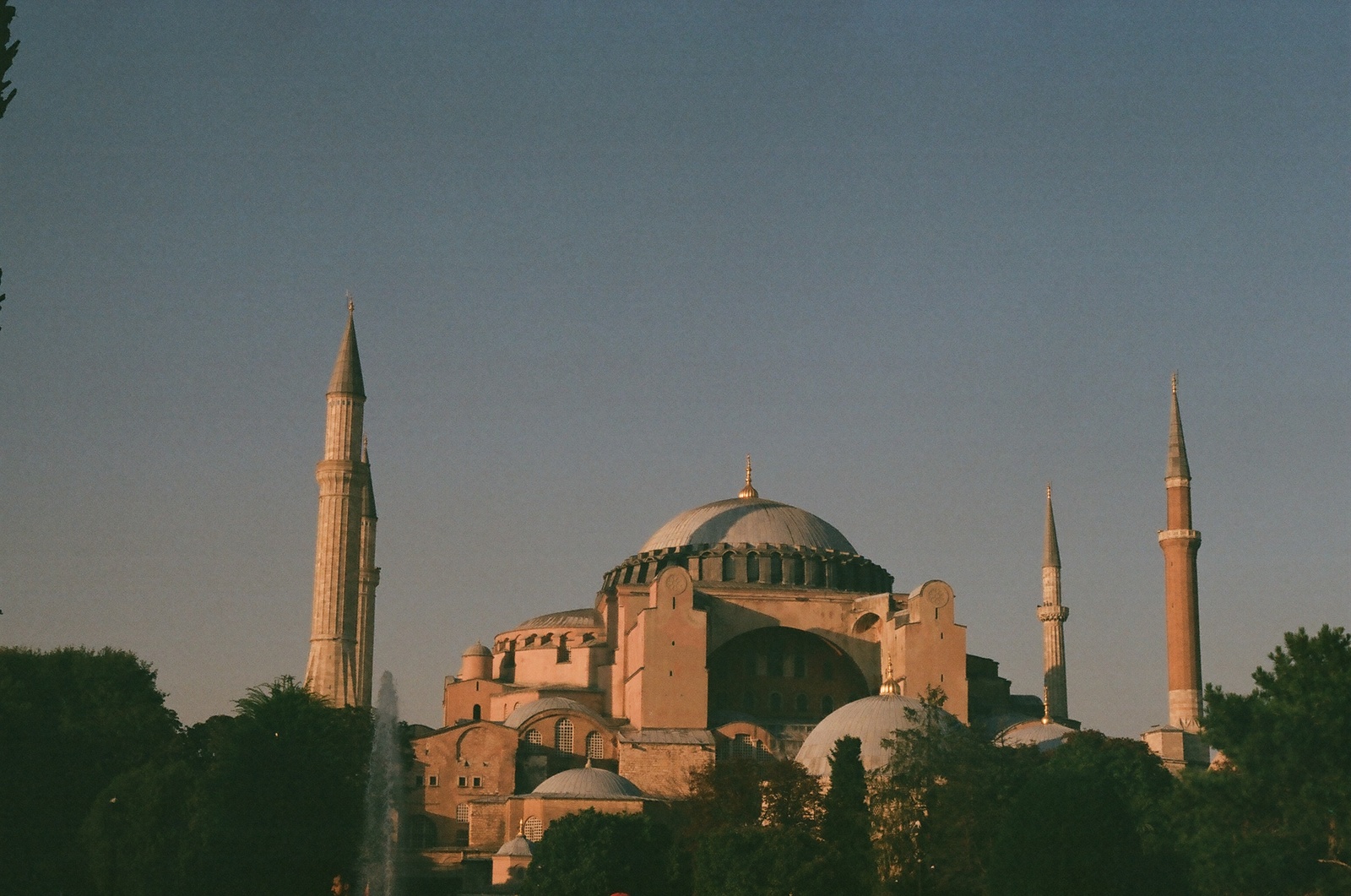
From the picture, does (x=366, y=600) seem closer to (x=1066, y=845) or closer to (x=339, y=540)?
(x=339, y=540)

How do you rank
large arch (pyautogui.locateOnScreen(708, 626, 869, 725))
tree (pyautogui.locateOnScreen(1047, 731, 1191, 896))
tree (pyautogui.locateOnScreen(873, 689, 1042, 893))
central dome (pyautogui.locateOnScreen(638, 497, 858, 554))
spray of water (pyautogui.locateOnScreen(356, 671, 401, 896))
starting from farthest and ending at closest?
central dome (pyautogui.locateOnScreen(638, 497, 858, 554)), large arch (pyautogui.locateOnScreen(708, 626, 869, 725)), spray of water (pyautogui.locateOnScreen(356, 671, 401, 896)), tree (pyautogui.locateOnScreen(873, 689, 1042, 893)), tree (pyautogui.locateOnScreen(1047, 731, 1191, 896))

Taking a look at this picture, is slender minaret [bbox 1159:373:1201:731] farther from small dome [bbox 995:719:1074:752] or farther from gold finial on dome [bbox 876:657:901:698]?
gold finial on dome [bbox 876:657:901:698]

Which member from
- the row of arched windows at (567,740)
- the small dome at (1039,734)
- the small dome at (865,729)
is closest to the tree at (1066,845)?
the small dome at (865,729)

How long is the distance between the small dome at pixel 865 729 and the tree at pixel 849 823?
8.85ft

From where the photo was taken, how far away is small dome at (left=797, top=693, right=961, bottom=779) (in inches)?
1478

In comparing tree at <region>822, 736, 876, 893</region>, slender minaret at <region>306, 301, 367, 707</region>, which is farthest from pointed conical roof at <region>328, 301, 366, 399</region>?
tree at <region>822, 736, 876, 893</region>

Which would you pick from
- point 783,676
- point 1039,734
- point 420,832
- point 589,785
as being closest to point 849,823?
point 589,785

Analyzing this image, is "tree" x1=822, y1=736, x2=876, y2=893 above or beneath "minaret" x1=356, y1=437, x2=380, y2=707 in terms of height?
beneath

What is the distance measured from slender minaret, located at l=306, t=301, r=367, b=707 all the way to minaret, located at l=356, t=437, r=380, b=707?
3.30 meters

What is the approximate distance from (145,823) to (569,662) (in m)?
18.4

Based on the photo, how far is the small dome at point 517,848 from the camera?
37.1 m

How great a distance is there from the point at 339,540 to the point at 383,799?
6.56 metres

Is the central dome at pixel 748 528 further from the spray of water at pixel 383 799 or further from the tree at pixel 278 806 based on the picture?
the tree at pixel 278 806

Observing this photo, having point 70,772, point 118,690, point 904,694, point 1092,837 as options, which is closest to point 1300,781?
point 1092,837
